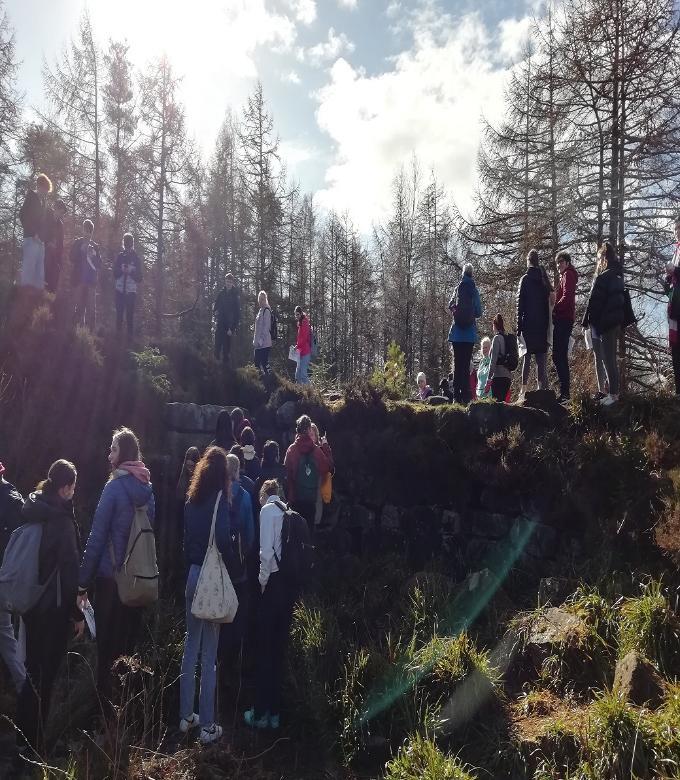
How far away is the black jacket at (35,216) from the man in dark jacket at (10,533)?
5.94 meters

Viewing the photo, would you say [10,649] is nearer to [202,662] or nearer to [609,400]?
[202,662]

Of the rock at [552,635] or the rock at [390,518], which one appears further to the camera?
the rock at [390,518]

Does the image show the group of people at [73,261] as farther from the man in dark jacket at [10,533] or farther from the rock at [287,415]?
the man in dark jacket at [10,533]

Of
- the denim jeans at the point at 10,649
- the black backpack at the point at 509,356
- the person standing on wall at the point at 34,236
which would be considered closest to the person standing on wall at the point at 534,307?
the black backpack at the point at 509,356

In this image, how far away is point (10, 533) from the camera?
4551 millimetres

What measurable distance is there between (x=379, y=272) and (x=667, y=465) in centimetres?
2737

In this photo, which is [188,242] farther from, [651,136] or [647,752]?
[647,752]

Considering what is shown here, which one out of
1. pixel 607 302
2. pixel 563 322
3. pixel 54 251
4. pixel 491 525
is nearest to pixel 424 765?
pixel 491 525

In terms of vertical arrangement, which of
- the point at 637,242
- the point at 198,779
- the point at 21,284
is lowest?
the point at 198,779

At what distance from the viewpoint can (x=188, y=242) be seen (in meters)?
24.1

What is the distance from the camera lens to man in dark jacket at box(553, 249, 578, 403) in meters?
7.99

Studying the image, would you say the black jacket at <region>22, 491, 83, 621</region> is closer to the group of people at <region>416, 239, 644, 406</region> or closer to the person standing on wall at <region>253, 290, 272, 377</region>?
the group of people at <region>416, 239, 644, 406</region>

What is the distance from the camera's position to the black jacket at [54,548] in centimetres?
404

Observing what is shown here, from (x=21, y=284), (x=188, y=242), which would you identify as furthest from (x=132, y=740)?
(x=188, y=242)
